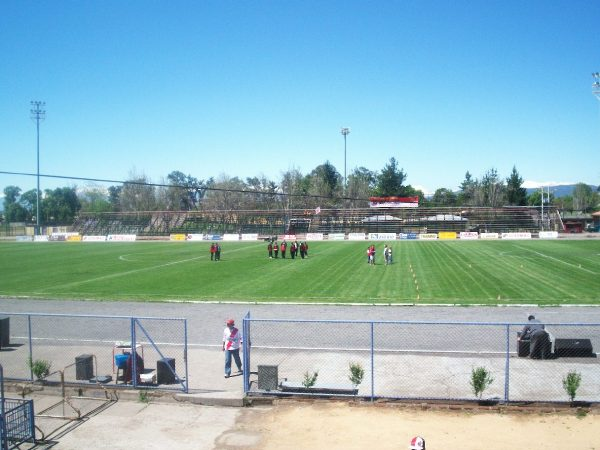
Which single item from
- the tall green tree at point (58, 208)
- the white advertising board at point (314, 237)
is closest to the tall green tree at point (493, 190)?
the white advertising board at point (314, 237)

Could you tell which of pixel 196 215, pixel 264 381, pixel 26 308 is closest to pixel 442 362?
pixel 264 381

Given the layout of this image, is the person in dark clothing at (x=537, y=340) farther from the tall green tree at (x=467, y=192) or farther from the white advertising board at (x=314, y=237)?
the tall green tree at (x=467, y=192)

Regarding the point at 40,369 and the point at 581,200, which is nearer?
the point at 40,369

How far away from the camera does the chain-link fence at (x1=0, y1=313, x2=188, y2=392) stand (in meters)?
12.7

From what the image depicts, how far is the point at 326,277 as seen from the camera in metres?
31.0

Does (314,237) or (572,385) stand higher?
(314,237)

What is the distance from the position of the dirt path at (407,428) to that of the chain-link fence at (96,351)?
2.99 metres

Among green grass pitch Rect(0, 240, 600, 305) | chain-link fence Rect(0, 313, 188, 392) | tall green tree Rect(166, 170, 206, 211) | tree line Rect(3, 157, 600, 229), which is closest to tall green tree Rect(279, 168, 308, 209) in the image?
tree line Rect(3, 157, 600, 229)

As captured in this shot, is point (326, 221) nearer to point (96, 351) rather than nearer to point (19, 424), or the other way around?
point (96, 351)

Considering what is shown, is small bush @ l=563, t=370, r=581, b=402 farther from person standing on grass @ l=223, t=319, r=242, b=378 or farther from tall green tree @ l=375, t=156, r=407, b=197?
tall green tree @ l=375, t=156, r=407, b=197

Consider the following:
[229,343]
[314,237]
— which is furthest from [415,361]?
[314,237]

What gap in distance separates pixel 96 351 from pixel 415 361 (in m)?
9.59

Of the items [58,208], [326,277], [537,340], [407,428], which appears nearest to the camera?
[407,428]

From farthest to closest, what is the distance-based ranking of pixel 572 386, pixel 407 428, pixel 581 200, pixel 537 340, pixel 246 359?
pixel 581 200
pixel 537 340
pixel 246 359
pixel 572 386
pixel 407 428
